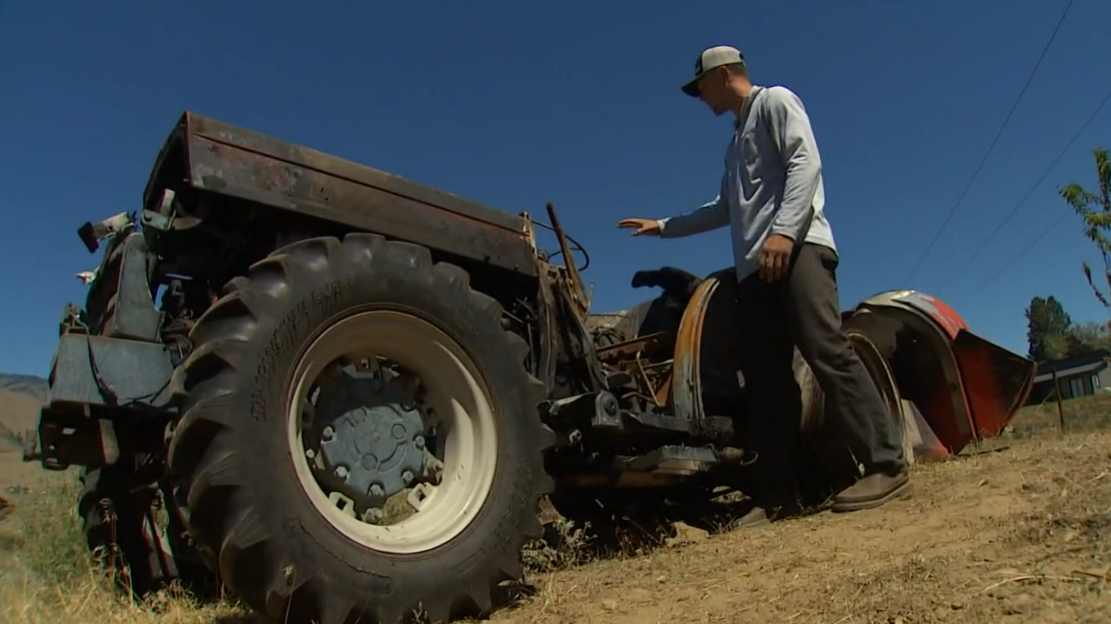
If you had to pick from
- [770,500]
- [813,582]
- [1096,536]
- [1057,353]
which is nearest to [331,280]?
[813,582]

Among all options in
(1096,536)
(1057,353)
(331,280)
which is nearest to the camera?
(1096,536)

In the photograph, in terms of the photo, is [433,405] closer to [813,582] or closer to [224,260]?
[224,260]

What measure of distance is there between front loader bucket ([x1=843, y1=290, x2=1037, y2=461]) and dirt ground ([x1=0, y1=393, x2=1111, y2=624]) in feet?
4.24

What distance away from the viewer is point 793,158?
402 cm

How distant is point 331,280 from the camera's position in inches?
111

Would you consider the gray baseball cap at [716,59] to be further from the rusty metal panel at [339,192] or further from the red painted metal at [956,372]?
the red painted metal at [956,372]

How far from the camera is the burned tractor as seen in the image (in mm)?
2510

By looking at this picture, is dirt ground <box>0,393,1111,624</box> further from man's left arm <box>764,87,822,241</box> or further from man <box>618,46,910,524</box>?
man's left arm <box>764,87,822,241</box>

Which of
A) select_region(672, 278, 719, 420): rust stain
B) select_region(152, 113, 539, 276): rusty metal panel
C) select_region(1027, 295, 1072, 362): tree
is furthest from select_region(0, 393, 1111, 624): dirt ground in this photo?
select_region(1027, 295, 1072, 362): tree

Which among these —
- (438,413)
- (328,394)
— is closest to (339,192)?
(328,394)

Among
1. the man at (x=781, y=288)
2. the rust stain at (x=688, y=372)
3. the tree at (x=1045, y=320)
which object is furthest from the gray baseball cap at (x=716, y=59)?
the tree at (x=1045, y=320)

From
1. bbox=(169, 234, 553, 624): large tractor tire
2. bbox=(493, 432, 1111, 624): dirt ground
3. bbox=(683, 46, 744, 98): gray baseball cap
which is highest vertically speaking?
bbox=(683, 46, 744, 98): gray baseball cap

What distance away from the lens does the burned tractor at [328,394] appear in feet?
8.23

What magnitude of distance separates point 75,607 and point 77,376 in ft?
3.51
